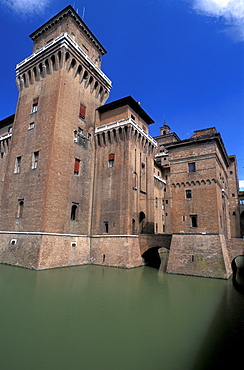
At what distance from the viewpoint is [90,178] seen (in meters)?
28.4

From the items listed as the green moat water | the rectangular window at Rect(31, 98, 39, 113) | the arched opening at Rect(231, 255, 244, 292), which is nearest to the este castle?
the rectangular window at Rect(31, 98, 39, 113)

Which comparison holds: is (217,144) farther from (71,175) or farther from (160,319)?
(160,319)

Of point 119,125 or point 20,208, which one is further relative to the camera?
point 119,125

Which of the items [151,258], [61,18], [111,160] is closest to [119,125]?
[111,160]

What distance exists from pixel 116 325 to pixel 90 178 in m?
20.6

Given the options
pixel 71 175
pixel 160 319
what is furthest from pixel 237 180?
pixel 160 319

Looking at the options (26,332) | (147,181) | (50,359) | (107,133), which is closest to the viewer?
(50,359)

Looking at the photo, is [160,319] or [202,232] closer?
[160,319]

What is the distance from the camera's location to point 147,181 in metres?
30.4

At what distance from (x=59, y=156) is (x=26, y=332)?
18232mm

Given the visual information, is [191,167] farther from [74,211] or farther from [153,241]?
[74,211]

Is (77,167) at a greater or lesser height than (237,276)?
greater

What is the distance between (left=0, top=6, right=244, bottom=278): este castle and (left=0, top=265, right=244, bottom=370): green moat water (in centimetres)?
535

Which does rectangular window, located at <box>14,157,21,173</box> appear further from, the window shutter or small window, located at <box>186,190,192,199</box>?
small window, located at <box>186,190,192,199</box>
